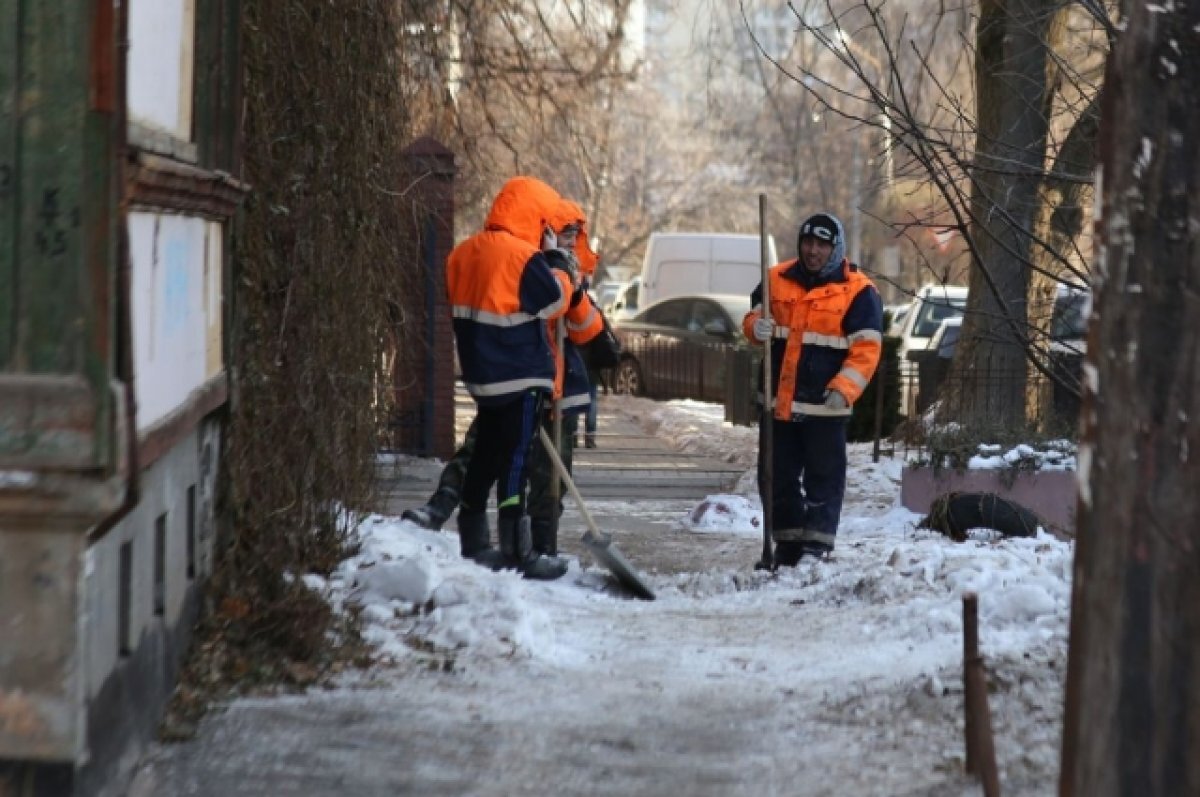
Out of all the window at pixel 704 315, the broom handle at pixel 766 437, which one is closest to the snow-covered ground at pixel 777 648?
the broom handle at pixel 766 437

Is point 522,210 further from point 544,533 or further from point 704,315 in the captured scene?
point 704,315

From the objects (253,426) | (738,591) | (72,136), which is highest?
(72,136)

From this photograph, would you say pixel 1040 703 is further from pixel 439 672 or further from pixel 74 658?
pixel 74 658

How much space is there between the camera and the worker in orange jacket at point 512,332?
8.87 metres

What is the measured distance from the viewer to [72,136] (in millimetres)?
4316

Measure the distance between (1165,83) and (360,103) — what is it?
5.07 m

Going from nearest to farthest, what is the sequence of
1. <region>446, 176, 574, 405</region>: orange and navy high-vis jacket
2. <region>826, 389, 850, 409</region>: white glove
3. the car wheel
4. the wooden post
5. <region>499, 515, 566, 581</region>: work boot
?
the wooden post, <region>446, 176, 574, 405</region>: orange and navy high-vis jacket, <region>499, 515, 566, 581</region>: work boot, <region>826, 389, 850, 409</region>: white glove, the car wheel

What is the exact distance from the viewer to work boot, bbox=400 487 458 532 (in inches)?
392

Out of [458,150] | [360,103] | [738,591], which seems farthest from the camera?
[458,150]

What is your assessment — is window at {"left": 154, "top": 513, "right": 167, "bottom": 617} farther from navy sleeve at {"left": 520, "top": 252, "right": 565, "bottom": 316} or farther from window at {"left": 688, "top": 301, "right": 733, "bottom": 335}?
window at {"left": 688, "top": 301, "right": 733, "bottom": 335}

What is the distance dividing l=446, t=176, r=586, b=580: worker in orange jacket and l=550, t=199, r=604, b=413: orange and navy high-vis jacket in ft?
0.25

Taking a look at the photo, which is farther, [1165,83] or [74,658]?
[74,658]

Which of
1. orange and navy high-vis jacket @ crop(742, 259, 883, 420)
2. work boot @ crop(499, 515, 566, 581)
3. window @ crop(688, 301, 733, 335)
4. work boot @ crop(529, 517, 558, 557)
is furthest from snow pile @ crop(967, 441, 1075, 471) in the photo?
window @ crop(688, 301, 733, 335)

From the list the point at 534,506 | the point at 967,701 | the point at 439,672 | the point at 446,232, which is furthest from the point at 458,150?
the point at 967,701
